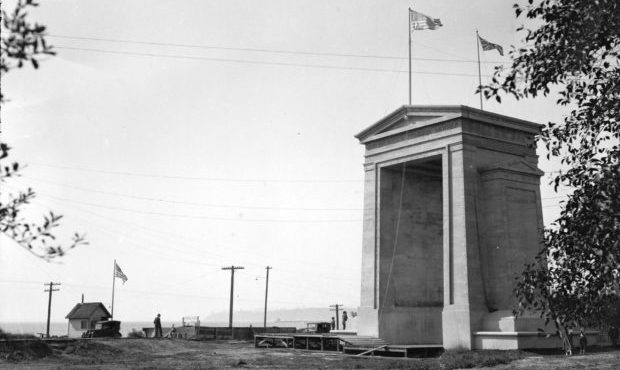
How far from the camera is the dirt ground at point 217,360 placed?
26.5 metres

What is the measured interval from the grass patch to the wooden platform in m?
3.17

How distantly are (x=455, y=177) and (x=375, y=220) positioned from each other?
23.2 feet

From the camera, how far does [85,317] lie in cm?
8125

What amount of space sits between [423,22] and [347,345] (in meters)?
20.6

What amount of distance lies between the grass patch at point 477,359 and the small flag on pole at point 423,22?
67.4 feet

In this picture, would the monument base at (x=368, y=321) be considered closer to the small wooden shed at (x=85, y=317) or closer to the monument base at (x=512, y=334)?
the monument base at (x=512, y=334)

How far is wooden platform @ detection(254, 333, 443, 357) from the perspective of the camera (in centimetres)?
3356

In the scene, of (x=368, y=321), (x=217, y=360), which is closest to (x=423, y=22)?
(x=368, y=321)

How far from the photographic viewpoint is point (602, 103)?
39.2 ft

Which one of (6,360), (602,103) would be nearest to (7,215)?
(602,103)

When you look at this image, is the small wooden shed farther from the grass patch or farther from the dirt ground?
the grass patch

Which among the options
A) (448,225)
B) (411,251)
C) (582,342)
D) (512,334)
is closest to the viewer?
(512,334)

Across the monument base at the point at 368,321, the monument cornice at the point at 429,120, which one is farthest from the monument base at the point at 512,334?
the monument cornice at the point at 429,120

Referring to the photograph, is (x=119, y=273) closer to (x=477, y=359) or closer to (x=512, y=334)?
(x=512, y=334)
